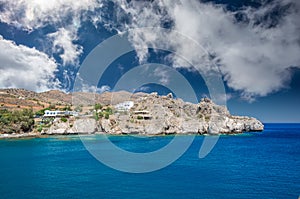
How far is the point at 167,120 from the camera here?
240 feet

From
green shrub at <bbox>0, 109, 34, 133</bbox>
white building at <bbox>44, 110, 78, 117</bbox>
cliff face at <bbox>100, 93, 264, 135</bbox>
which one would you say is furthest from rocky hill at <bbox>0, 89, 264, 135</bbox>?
white building at <bbox>44, 110, 78, 117</bbox>

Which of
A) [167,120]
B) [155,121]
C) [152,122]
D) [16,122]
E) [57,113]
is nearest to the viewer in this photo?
[16,122]

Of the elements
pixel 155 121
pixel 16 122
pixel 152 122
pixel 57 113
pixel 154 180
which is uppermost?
pixel 57 113

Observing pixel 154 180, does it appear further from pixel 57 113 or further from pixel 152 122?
pixel 57 113

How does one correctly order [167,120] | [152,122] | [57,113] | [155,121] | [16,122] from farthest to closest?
1. [57,113]
2. [167,120]
3. [155,121]
4. [152,122]
5. [16,122]

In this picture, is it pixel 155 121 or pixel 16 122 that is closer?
pixel 16 122

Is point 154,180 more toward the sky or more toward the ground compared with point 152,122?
more toward the ground

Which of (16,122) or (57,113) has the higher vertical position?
(57,113)

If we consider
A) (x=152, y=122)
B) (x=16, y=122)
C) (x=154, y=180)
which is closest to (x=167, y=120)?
(x=152, y=122)

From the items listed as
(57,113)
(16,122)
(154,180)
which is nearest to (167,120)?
(57,113)

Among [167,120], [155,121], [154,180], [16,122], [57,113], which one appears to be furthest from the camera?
[57,113]

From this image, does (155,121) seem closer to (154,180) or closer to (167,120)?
(167,120)

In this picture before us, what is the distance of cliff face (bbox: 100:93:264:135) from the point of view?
71.8 m

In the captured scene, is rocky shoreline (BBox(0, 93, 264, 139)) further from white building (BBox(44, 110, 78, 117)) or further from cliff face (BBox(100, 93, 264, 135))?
white building (BBox(44, 110, 78, 117))
